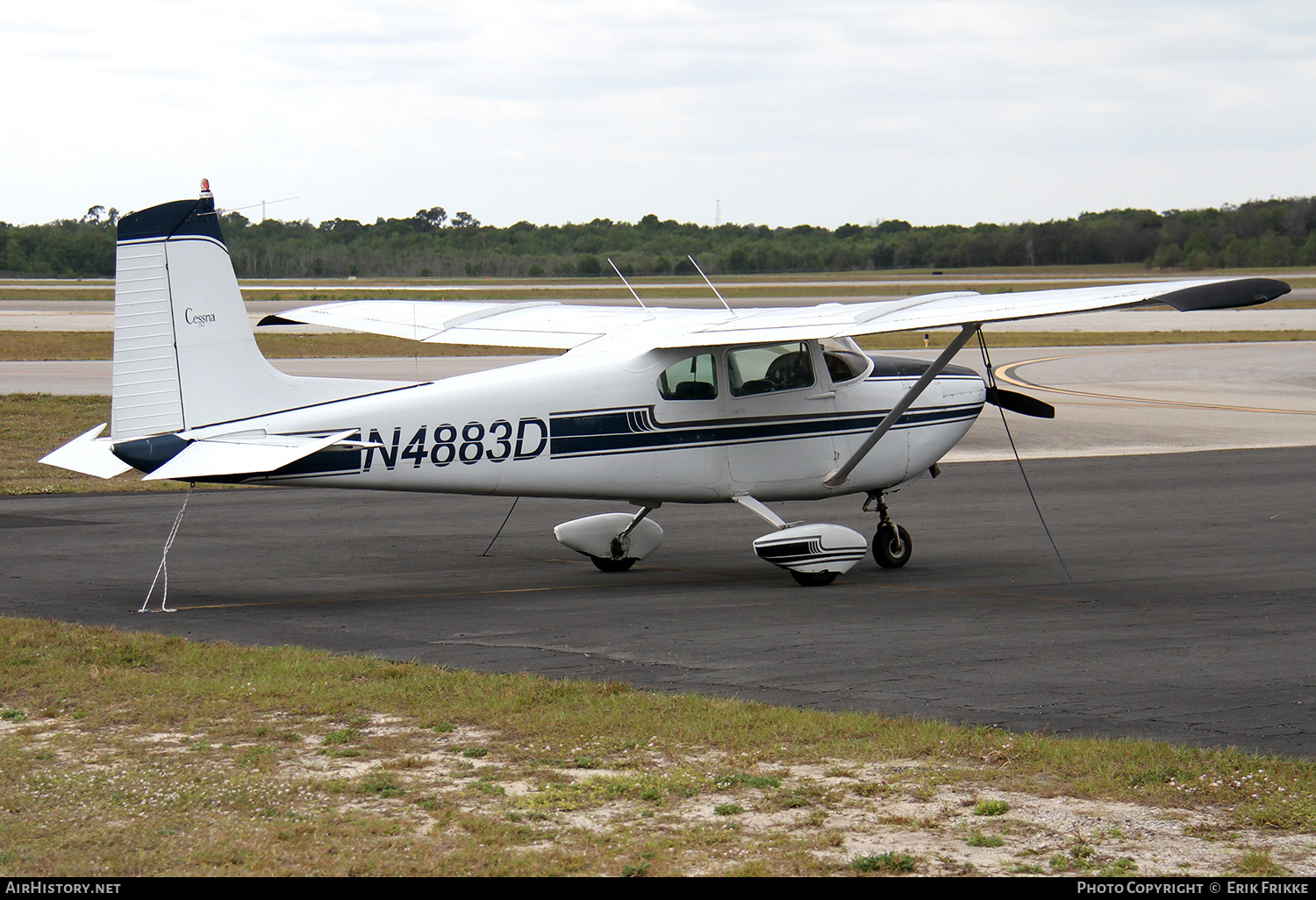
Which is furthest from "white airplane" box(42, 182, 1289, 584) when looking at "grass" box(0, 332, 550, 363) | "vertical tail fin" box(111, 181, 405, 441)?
"grass" box(0, 332, 550, 363)

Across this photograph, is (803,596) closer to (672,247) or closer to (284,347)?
(284,347)

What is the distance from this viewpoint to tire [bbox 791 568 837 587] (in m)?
12.0

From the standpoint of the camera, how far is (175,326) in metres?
10.6

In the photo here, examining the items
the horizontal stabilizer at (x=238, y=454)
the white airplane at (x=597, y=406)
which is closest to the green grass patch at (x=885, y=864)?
the white airplane at (x=597, y=406)

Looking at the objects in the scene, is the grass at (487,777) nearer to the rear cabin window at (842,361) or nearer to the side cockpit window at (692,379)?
the side cockpit window at (692,379)

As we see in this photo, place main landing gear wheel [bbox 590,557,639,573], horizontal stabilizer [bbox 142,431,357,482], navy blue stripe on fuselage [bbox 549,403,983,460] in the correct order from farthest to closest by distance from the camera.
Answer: main landing gear wheel [bbox 590,557,639,573], navy blue stripe on fuselage [bbox 549,403,983,460], horizontal stabilizer [bbox 142,431,357,482]

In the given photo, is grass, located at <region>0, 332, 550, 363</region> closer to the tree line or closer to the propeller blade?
the propeller blade

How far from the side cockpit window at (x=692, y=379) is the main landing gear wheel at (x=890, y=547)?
2.32 m

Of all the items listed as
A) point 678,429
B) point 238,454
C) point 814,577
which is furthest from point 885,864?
point 678,429

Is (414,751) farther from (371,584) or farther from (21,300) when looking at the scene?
(21,300)

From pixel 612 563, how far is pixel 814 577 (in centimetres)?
221

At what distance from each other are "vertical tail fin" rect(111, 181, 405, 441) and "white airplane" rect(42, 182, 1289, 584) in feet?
0.05

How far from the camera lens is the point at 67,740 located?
6965mm

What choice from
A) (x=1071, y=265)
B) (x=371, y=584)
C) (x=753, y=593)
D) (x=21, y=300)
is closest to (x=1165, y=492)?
(x=753, y=593)
